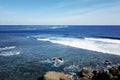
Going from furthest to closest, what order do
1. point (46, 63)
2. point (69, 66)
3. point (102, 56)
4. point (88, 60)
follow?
point (102, 56)
point (88, 60)
point (46, 63)
point (69, 66)

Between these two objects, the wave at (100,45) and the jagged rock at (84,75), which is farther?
the wave at (100,45)

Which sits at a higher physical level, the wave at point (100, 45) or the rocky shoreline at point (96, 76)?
the rocky shoreline at point (96, 76)

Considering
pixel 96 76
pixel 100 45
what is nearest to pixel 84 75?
pixel 96 76

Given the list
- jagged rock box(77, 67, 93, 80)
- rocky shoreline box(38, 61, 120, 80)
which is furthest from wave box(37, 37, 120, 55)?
rocky shoreline box(38, 61, 120, 80)

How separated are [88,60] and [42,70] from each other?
1028 centimetres

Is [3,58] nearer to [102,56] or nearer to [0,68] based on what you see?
[0,68]

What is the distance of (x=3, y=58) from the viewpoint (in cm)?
3331

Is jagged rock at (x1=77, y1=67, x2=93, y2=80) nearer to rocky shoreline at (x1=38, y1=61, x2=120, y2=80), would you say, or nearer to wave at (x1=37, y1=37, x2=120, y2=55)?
rocky shoreline at (x1=38, y1=61, x2=120, y2=80)

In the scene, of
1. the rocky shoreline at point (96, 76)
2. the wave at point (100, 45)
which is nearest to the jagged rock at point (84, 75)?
the rocky shoreline at point (96, 76)

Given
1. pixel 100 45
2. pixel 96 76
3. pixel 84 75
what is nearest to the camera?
pixel 96 76

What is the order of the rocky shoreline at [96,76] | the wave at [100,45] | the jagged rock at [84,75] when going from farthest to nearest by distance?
the wave at [100,45]
the jagged rock at [84,75]
the rocky shoreline at [96,76]

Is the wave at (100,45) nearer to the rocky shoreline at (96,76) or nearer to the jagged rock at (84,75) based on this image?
the jagged rock at (84,75)

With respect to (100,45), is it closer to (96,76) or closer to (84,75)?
(84,75)

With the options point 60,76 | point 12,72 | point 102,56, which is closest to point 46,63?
point 12,72
